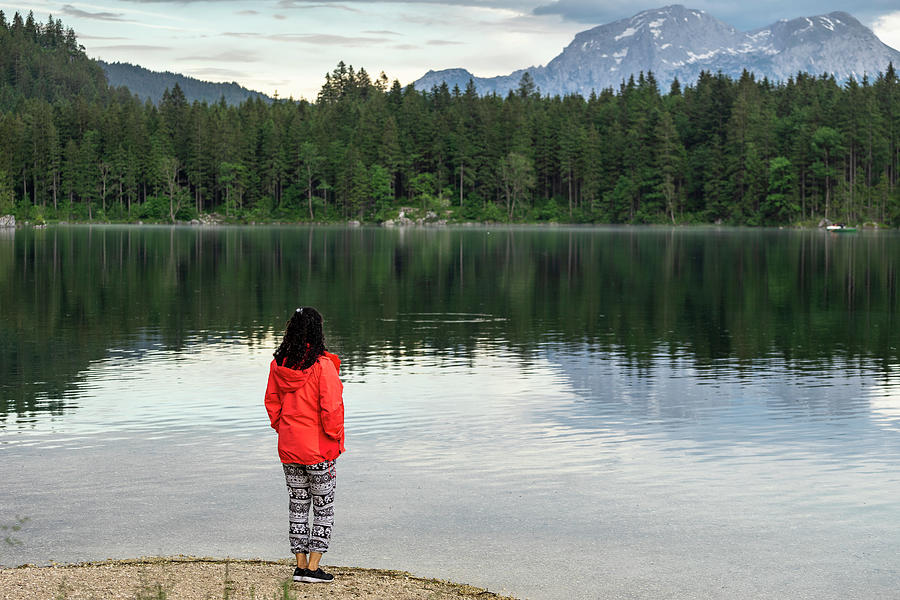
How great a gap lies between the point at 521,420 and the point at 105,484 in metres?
8.35

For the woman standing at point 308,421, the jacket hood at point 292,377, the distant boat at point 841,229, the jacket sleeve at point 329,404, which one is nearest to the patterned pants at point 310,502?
the woman standing at point 308,421

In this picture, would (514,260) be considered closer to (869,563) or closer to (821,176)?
(869,563)

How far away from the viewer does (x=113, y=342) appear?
3150 cm

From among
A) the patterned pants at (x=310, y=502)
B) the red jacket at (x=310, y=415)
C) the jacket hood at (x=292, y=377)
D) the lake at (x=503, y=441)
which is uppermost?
the jacket hood at (x=292, y=377)

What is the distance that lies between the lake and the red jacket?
6.13 feet

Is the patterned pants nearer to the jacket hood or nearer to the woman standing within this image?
the woman standing

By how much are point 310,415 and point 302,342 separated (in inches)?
30.2

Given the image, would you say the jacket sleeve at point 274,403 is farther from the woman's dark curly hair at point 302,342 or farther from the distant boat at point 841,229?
the distant boat at point 841,229

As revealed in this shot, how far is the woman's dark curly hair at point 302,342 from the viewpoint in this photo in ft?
35.0

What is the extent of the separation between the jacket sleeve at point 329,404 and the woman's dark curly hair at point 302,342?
0.58 ft

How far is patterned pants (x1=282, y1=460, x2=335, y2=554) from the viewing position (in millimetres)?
10812

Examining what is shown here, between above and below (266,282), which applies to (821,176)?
above

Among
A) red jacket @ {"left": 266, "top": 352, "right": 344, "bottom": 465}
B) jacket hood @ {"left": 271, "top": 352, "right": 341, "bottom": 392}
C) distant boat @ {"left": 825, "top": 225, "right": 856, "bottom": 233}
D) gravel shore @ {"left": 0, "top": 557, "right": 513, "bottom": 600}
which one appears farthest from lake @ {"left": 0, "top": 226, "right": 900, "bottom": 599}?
distant boat @ {"left": 825, "top": 225, "right": 856, "bottom": 233}

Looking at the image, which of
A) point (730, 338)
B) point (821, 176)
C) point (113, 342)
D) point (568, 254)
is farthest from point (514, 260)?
point (821, 176)
